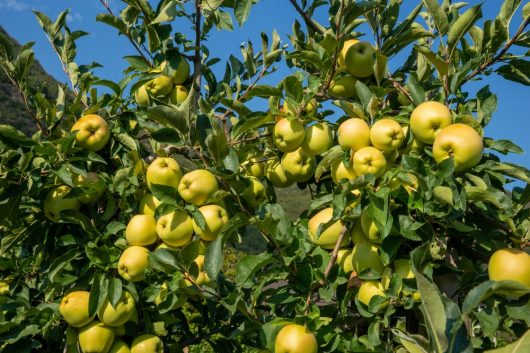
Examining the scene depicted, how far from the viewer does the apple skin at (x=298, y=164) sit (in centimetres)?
187

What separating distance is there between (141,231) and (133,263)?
11 centimetres

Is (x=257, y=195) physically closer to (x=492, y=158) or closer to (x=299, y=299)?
(x=299, y=299)

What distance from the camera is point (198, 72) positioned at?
2217 mm

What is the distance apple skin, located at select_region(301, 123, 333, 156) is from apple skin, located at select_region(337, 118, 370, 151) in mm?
181

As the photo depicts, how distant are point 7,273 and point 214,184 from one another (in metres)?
1.28

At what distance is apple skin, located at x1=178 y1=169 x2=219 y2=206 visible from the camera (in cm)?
164

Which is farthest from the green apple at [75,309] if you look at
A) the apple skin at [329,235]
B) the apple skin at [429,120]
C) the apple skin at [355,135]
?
the apple skin at [429,120]

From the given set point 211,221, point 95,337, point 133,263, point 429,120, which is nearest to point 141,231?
point 133,263

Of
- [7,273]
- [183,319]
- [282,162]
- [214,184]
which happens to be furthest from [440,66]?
[7,273]

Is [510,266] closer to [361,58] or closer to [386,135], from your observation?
[386,135]

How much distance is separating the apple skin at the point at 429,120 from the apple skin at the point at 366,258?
1.14ft

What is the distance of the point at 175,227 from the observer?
1.65m

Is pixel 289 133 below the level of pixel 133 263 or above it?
above

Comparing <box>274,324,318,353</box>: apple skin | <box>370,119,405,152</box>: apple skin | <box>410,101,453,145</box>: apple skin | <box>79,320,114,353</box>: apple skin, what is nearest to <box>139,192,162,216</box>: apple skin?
<box>79,320,114,353</box>: apple skin
